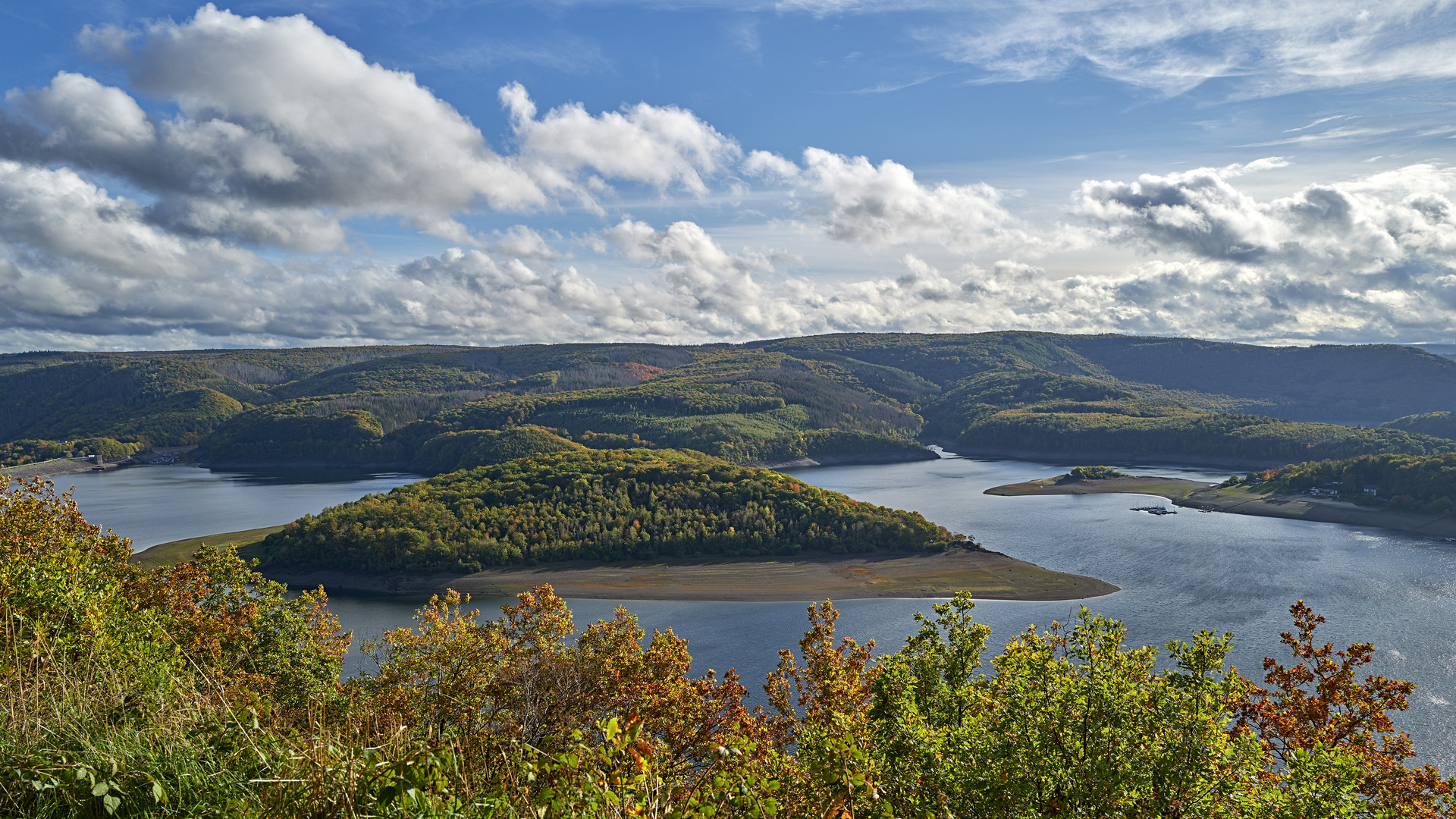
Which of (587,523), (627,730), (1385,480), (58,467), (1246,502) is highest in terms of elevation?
(627,730)

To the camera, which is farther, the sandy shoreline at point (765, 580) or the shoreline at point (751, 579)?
the shoreline at point (751, 579)

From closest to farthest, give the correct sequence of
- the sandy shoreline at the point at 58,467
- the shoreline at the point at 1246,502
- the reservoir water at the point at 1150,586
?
the reservoir water at the point at 1150,586, the shoreline at the point at 1246,502, the sandy shoreline at the point at 58,467

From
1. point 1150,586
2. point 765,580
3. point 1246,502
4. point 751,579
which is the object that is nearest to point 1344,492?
point 1246,502

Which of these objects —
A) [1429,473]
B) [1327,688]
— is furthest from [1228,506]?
[1327,688]

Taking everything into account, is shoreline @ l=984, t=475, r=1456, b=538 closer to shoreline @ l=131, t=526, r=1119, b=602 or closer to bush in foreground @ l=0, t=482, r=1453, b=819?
shoreline @ l=131, t=526, r=1119, b=602

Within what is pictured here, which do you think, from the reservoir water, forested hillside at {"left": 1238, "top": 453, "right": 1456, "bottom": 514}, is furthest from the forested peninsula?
the reservoir water

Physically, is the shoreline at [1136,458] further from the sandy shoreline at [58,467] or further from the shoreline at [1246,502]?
the sandy shoreline at [58,467]

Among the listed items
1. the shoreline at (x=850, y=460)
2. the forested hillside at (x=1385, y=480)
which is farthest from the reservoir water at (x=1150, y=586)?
the shoreline at (x=850, y=460)

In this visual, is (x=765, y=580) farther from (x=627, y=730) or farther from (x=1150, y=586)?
(x=627, y=730)

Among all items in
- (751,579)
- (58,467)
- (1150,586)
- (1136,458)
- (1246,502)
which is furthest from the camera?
(58,467)
